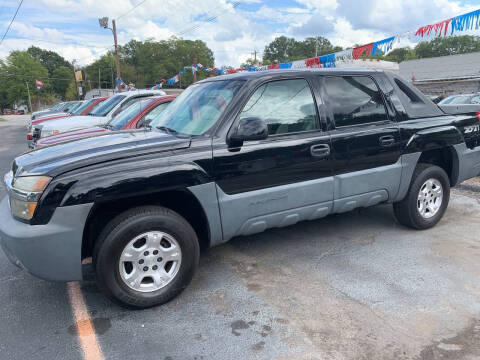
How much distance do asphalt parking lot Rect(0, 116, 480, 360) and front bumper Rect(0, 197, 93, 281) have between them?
45 cm

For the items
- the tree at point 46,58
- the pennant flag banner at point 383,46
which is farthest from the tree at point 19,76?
the pennant flag banner at point 383,46

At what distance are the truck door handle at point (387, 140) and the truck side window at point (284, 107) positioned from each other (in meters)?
0.80

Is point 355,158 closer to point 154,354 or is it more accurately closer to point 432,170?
point 432,170

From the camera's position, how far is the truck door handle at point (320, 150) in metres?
3.60

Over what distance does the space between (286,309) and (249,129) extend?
1.43 metres

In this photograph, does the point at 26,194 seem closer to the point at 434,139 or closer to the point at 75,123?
the point at 434,139

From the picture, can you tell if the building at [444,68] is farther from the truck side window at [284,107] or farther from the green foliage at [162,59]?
the green foliage at [162,59]

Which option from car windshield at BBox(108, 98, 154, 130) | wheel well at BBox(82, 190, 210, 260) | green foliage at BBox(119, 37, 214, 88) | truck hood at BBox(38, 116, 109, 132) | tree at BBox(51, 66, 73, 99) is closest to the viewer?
wheel well at BBox(82, 190, 210, 260)

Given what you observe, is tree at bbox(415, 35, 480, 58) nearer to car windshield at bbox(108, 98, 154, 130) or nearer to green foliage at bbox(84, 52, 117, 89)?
green foliage at bbox(84, 52, 117, 89)

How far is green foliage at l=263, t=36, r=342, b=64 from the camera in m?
102

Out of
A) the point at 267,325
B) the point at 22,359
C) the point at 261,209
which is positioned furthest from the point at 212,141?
the point at 22,359

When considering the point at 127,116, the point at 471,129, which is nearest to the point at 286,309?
the point at 471,129

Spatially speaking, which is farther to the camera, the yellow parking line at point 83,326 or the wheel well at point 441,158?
the wheel well at point 441,158

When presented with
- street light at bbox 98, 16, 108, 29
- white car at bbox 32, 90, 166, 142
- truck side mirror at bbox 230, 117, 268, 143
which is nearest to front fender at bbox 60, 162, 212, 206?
truck side mirror at bbox 230, 117, 268, 143
